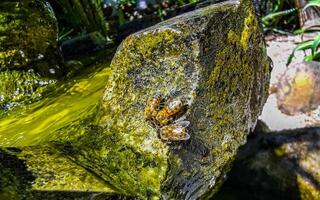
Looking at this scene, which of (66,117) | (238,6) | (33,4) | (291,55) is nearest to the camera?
(238,6)

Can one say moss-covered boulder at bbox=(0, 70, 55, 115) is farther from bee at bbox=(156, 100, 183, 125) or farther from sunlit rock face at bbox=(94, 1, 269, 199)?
bee at bbox=(156, 100, 183, 125)

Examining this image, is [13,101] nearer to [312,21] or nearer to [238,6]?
[238,6]

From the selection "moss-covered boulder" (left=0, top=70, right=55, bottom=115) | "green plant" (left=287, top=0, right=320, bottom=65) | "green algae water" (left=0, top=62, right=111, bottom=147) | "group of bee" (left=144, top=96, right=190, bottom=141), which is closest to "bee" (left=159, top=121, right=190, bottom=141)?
"group of bee" (left=144, top=96, right=190, bottom=141)

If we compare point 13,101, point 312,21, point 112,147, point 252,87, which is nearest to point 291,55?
point 312,21

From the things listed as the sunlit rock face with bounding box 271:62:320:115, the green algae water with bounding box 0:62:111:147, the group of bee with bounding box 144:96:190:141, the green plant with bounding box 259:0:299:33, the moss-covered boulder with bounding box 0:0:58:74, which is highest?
the moss-covered boulder with bounding box 0:0:58:74

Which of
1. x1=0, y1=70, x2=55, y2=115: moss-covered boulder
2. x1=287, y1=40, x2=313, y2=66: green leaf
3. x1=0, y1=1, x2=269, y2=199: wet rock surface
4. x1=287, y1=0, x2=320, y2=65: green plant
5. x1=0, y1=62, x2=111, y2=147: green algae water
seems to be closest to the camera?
x1=0, y1=1, x2=269, y2=199: wet rock surface

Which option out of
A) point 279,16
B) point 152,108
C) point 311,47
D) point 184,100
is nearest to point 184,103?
point 184,100
